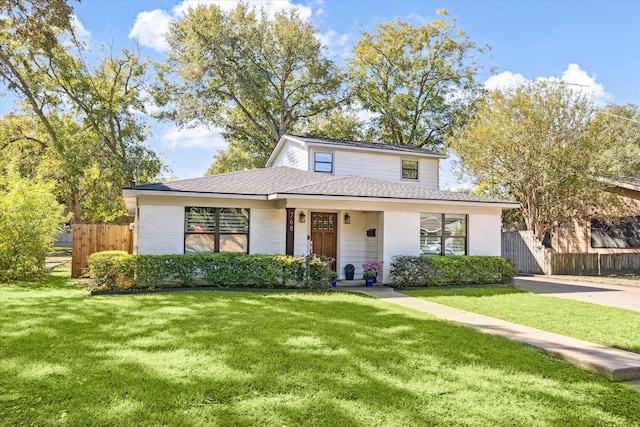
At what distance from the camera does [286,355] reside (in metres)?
5.46

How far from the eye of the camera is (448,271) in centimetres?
1363

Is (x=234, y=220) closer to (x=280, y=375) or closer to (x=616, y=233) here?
(x=280, y=375)

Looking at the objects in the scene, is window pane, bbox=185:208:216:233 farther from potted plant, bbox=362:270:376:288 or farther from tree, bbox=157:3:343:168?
tree, bbox=157:3:343:168

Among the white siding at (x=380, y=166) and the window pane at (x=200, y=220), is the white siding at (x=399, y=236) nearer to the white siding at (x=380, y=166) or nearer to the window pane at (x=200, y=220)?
the white siding at (x=380, y=166)

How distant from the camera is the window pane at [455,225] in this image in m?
14.8

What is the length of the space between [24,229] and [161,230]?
486 centimetres

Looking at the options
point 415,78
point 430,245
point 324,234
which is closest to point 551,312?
point 430,245

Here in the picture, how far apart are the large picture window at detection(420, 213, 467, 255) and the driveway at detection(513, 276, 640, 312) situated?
2436 mm

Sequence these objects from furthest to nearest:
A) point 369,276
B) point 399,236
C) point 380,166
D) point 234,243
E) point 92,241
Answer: point 380,166 < point 92,241 < point 399,236 < point 369,276 < point 234,243

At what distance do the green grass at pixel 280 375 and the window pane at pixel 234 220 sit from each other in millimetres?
5367

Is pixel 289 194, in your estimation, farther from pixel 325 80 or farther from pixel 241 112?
pixel 241 112

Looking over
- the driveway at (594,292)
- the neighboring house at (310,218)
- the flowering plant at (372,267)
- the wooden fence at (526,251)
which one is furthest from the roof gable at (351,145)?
the driveway at (594,292)

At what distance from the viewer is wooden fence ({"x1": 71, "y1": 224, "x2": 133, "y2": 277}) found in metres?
14.9

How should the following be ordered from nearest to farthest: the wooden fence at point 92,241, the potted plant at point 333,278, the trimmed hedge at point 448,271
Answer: the potted plant at point 333,278, the trimmed hedge at point 448,271, the wooden fence at point 92,241
